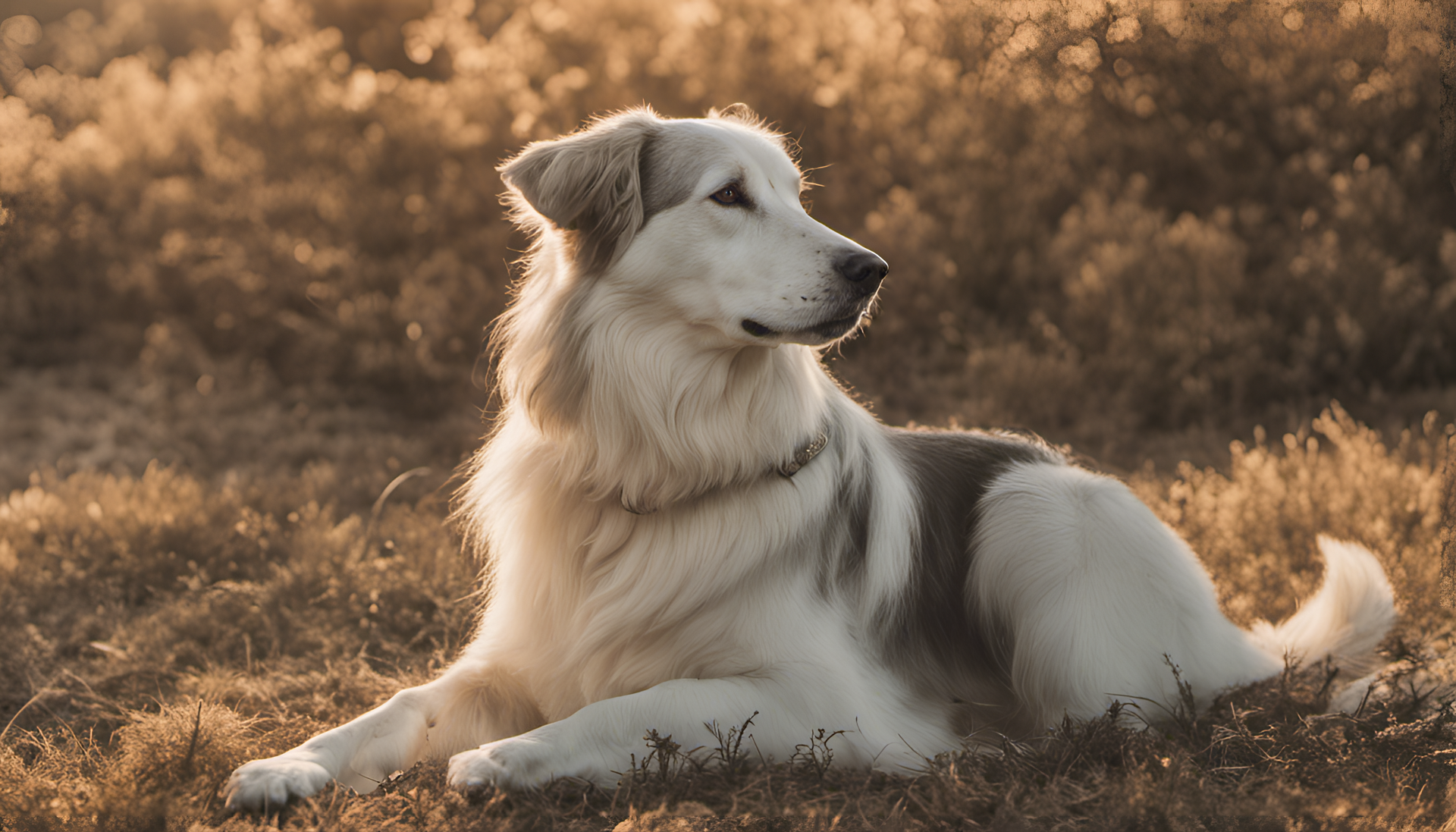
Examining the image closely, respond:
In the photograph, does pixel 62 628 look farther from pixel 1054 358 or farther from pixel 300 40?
pixel 300 40

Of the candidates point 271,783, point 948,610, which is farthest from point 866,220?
point 271,783

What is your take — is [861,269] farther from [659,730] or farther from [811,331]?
[659,730]

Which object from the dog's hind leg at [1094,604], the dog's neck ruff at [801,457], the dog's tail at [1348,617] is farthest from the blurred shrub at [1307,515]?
the dog's neck ruff at [801,457]

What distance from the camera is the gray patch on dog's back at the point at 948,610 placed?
10.1 ft

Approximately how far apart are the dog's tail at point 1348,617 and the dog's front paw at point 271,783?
2939 millimetres

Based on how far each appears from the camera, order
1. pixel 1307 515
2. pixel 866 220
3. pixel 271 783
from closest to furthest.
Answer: pixel 271 783 < pixel 1307 515 < pixel 866 220

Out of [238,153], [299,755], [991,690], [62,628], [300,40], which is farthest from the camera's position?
[300,40]

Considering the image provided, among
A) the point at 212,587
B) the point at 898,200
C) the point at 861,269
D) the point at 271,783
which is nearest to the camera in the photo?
the point at 271,783

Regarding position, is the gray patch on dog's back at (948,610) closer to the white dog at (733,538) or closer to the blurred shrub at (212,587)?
the white dog at (733,538)

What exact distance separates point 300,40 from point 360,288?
488cm

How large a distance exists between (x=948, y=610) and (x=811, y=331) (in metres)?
1.02

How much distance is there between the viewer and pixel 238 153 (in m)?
9.58

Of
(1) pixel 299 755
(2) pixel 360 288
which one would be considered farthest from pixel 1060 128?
(1) pixel 299 755

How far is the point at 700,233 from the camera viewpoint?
2.91 metres
